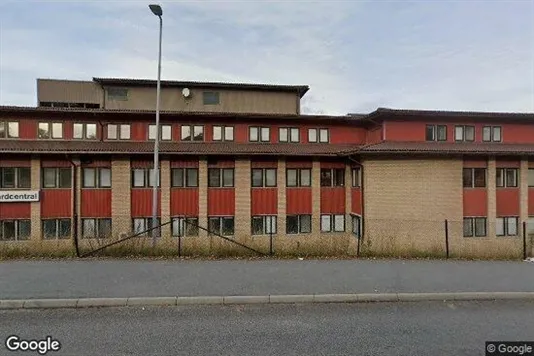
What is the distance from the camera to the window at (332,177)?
23797 mm

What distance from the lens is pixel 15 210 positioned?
70.4 ft

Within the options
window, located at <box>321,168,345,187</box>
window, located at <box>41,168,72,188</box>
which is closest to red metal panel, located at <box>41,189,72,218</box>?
window, located at <box>41,168,72,188</box>

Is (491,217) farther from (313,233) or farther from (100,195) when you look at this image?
(100,195)

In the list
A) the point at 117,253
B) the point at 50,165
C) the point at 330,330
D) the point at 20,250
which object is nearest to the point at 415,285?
the point at 330,330

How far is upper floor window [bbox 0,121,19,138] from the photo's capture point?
2178 cm

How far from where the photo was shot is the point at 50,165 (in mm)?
21531

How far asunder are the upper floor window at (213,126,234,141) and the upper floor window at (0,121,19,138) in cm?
1235

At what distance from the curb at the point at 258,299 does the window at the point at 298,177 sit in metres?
17.0

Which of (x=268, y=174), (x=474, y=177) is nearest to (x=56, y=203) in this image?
(x=268, y=174)

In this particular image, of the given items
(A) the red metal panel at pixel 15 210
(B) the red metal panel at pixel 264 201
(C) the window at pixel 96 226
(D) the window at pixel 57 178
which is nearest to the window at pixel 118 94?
(D) the window at pixel 57 178

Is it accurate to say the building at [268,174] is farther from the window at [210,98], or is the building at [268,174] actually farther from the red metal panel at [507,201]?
the window at [210,98]

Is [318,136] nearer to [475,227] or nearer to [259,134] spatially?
[259,134]

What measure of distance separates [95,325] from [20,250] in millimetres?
6707

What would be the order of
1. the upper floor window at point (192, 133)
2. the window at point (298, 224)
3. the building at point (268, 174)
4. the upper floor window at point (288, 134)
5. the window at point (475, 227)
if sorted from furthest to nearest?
the upper floor window at point (288, 134) < the window at point (298, 224) < the upper floor window at point (192, 133) < the window at point (475, 227) < the building at point (268, 174)
